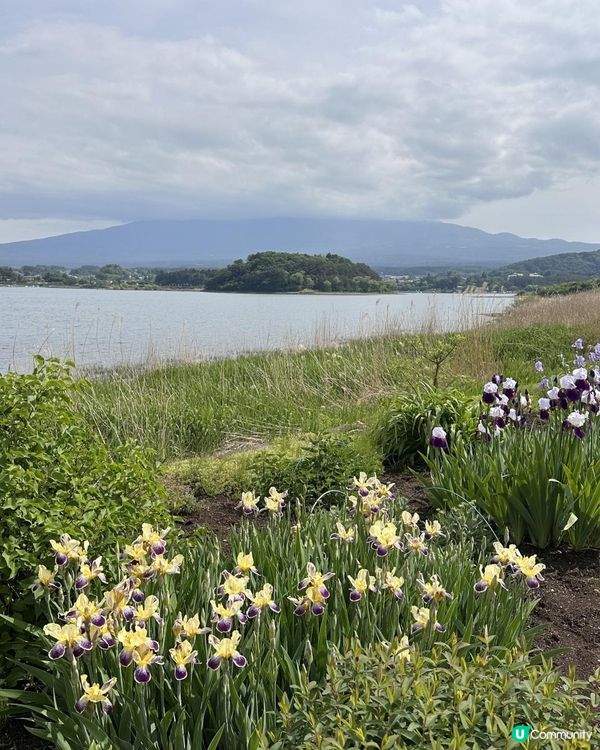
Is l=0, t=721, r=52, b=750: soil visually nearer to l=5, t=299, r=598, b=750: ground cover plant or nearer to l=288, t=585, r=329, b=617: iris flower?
l=5, t=299, r=598, b=750: ground cover plant

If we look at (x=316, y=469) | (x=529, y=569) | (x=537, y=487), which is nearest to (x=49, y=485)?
(x=529, y=569)

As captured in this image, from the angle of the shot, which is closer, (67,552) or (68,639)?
(68,639)

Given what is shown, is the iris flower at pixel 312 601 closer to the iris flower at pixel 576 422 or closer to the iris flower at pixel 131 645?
the iris flower at pixel 131 645

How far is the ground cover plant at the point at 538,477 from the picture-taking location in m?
3.64

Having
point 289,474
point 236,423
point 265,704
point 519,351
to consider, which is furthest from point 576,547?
point 519,351

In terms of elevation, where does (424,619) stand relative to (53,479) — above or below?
below

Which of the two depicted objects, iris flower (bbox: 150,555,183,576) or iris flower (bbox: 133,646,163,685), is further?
iris flower (bbox: 150,555,183,576)

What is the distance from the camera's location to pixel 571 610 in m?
3.09

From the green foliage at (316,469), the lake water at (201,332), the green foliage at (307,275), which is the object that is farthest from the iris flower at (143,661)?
the green foliage at (307,275)

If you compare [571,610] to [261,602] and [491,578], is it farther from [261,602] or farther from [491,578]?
[261,602]

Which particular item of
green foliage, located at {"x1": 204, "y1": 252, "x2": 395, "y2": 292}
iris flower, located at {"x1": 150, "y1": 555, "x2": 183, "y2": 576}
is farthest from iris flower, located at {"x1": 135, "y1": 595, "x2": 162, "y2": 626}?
green foliage, located at {"x1": 204, "y1": 252, "x2": 395, "y2": 292}

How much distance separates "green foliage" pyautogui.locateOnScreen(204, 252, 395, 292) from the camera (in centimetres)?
3472

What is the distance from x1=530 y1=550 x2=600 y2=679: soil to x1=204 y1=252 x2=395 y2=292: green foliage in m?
31.1
